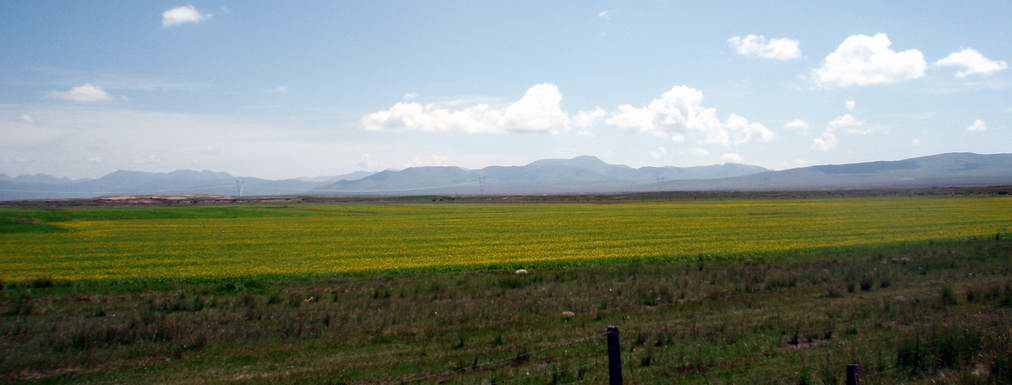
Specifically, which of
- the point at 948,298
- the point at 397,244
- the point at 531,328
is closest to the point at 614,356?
the point at 531,328

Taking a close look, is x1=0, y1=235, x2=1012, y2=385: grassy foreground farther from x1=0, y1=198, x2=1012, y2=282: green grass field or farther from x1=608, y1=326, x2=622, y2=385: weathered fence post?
x1=0, y1=198, x2=1012, y2=282: green grass field

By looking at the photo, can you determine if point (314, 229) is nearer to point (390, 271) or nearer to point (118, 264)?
point (118, 264)

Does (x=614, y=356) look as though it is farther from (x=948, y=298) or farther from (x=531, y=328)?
(x=948, y=298)

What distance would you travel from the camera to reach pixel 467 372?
10.4 m

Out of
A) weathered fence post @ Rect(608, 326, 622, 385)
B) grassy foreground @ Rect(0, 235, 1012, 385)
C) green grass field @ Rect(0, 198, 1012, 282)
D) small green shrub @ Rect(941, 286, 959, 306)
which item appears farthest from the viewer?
green grass field @ Rect(0, 198, 1012, 282)

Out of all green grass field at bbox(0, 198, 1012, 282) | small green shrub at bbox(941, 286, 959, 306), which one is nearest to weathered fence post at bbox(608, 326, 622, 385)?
small green shrub at bbox(941, 286, 959, 306)

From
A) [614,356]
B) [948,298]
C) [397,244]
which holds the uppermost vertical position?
[614,356]

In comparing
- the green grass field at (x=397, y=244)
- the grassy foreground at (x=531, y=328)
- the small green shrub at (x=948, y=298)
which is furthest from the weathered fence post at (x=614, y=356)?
the green grass field at (x=397, y=244)

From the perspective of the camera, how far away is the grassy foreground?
10016 mm

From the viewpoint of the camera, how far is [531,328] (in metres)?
13.7

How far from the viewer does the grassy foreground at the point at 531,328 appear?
→ 10.0 m

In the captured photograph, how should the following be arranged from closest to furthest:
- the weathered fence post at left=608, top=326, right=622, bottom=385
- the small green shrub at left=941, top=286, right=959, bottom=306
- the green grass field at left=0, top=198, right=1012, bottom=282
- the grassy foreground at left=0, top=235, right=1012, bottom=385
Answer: the weathered fence post at left=608, top=326, right=622, bottom=385 → the grassy foreground at left=0, top=235, right=1012, bottom=385 → the small green shrub at left=941, top=286, right=959, bottom=306 → the green grass field at left=0, top=198, right=1012, bottom=282

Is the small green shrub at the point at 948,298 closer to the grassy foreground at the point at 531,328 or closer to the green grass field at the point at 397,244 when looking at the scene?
the grassy foreground at the point at 531,328

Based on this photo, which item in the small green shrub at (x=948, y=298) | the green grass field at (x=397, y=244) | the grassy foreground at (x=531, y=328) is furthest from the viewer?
the green grass field at (x=397, y=244)
